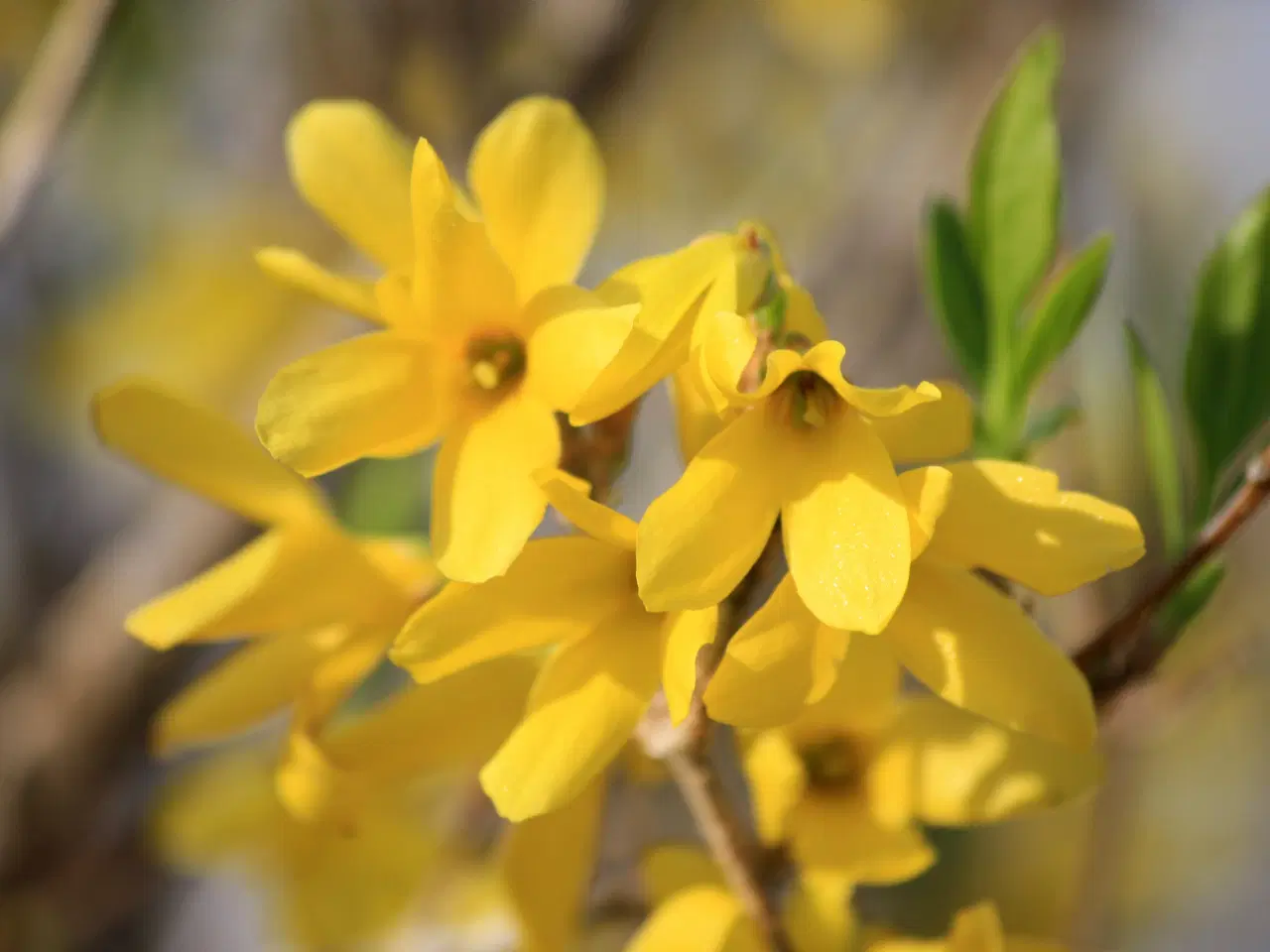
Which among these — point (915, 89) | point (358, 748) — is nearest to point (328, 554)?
point (358, 748)

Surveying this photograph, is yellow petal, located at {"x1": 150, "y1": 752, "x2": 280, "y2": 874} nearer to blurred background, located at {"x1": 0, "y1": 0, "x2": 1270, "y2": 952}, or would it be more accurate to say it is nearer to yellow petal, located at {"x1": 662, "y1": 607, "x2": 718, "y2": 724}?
blurred background, located at {"x1": 0, "y1": 0, "x2": 1270, "y2": 952}

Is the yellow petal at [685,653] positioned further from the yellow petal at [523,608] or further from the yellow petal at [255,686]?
the yellow petal at [255,686]

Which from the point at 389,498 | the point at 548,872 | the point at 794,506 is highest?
the point at 794,506

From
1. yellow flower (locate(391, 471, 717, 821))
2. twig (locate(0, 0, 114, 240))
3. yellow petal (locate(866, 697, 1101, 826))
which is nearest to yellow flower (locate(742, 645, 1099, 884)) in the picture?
yellow petal (locate(866, 697, 1101, 826))

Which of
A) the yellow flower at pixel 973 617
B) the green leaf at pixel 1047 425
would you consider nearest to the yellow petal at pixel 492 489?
the yellow flower at pixel 973 617

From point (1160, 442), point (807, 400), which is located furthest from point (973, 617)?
point (1160, 442)

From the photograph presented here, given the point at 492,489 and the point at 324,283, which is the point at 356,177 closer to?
the point at 324,283
